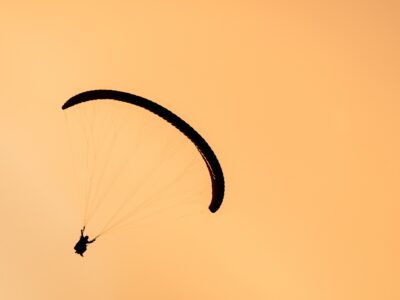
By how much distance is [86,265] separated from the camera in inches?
243

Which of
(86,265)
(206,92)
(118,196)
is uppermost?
(206,92)

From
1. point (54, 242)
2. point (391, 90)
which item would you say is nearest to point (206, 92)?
point (391, 90)

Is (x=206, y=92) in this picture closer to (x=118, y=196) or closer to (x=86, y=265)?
(x=118, y=196)

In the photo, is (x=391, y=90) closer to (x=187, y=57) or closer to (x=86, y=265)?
(x=187, y=57)

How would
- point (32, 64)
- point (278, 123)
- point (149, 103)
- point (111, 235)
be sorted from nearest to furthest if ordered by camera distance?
1. point (149, 103)
2. point (278, 123)
3. point (32, 64)
4. point (111, 235)

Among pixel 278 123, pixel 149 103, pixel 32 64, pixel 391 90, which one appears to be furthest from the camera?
pixel 32 64

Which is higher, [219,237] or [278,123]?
[278,123]

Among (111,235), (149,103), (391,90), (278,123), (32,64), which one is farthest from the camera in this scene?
(111,235)

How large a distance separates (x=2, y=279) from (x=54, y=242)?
112 cm

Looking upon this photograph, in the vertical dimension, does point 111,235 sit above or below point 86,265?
above

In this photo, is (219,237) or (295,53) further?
(219,237)

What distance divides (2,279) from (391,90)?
20.0 feet

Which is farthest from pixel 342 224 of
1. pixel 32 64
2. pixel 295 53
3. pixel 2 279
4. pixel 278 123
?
pixel 2 279

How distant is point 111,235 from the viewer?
596 cm
